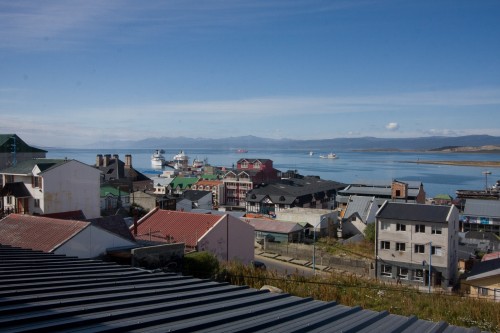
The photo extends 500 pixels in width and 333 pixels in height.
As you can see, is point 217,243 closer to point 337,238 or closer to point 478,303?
point 478,303

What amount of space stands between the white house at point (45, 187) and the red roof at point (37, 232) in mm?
7010

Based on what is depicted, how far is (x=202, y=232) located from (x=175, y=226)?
1.38m

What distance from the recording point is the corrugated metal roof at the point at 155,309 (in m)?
2.55

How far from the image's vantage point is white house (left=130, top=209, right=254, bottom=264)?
44.2 ft

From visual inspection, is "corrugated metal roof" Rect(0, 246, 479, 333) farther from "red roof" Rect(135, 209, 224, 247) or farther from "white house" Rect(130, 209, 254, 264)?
"red roof" Rect(135, 209, 224, 247)

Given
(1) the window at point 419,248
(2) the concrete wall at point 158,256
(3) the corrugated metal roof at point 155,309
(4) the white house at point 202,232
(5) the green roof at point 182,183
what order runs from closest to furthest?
(3) the corrugated metal roof at point 155,309, (2) the concrete wall at point 158,256, (4) the white house at point 202,232, (1) the window at point 419,248, (5) the green roof at point 182,183

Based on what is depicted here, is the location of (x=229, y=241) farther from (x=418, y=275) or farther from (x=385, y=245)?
(x=418, y=275)

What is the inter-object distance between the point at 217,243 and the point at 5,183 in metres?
9.14

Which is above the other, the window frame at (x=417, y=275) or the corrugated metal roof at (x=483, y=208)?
the corrugated metal roof at (x=483, y=208)

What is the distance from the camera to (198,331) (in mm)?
2541

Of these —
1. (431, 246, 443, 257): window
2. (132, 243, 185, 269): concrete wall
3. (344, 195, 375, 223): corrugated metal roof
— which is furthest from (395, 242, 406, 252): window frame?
(132, 243, 185, 269): concrete wall

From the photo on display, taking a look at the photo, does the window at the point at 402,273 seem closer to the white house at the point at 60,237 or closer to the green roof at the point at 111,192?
the white house at the point at 60,237

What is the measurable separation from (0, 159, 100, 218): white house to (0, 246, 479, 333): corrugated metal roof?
42.3 ft

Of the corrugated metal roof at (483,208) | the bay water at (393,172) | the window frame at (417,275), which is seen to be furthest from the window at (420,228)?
the bay water at (393,172)
